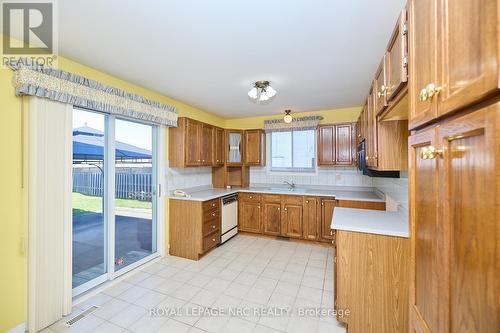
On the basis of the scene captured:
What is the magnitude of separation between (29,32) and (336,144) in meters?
4.08

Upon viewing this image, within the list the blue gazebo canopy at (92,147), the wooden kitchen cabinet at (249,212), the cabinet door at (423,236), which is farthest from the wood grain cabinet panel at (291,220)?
the cabinet door at (423,236)

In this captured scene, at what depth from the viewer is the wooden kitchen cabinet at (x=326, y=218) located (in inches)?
145

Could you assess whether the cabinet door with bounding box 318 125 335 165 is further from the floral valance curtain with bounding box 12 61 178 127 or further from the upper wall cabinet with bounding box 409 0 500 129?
the upper wall cabinet with bounding box 409 0 500 129

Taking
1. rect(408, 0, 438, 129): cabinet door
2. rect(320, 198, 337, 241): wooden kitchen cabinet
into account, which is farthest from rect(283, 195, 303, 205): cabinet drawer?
rect(408, 0, 438, 129): cabinet door

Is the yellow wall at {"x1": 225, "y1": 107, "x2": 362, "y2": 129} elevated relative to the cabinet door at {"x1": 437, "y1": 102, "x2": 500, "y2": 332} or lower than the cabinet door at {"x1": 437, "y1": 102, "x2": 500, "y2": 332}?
elevated

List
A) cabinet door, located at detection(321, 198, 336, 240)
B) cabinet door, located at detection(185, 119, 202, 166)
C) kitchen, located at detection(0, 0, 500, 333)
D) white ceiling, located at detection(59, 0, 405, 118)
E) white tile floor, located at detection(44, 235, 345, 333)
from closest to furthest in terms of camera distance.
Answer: kitchen, located at detection(0, 0, 500, 333) → white ceiling, located at detection(59, 0, 405, 118) → white tile floor, located at detection(44, 235, 345, 333) → cabinet door, located at detection(185, 119, 202, 166) → cabinet door, located at detection(321, 198, 336, 240)

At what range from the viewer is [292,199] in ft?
13.0

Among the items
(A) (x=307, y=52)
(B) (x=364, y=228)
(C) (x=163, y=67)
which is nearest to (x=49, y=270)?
(C) (x=163, y=67)

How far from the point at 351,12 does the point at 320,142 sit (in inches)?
108

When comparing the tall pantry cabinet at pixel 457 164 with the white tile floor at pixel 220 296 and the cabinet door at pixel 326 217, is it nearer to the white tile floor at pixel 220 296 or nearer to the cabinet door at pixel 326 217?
the white tile floor at pixel 220 296

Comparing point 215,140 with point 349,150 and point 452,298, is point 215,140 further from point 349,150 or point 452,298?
point 452,298

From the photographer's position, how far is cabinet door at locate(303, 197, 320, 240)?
149 inches

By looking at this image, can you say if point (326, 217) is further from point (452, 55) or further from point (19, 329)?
point (19, 329)

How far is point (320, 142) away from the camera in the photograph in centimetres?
412
